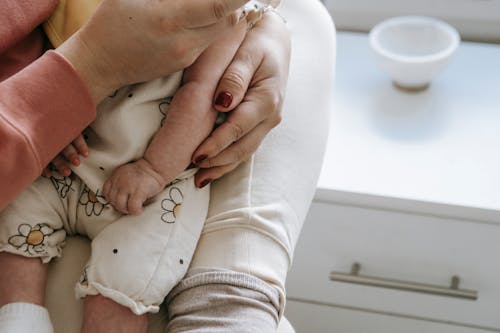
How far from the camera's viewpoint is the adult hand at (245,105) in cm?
68

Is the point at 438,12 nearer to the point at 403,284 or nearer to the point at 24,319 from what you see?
the point at 403,284

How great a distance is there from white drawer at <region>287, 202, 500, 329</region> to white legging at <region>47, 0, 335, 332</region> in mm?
363

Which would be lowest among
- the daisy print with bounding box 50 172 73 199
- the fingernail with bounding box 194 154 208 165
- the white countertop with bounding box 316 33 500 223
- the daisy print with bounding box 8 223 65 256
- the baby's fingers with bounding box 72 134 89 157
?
the daisy print with bounding box 8 223 65 256

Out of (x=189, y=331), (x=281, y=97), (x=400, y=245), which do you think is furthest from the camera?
(x=400, y=245)

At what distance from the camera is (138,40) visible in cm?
62

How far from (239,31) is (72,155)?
22 centimetres

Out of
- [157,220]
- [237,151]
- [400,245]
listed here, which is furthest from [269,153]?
[400,245]

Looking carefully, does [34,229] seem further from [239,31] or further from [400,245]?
[400,245]

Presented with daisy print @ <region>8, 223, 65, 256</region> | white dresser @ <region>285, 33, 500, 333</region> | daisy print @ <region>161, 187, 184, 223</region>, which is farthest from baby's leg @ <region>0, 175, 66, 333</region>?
white dresser @ <region>285, 33, 500, 333</region>

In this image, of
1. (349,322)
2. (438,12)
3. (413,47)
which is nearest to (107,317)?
(349,322)

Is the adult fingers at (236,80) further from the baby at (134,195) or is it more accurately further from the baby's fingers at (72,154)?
the baby's fingers at (72,154)

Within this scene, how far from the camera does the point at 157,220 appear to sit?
647mm

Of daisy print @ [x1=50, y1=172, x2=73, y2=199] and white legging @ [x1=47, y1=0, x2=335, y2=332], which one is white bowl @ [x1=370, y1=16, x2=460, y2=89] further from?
daisy print @ [x1=50, y1=172, x2=73, y2=199]

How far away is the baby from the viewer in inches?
24.5
